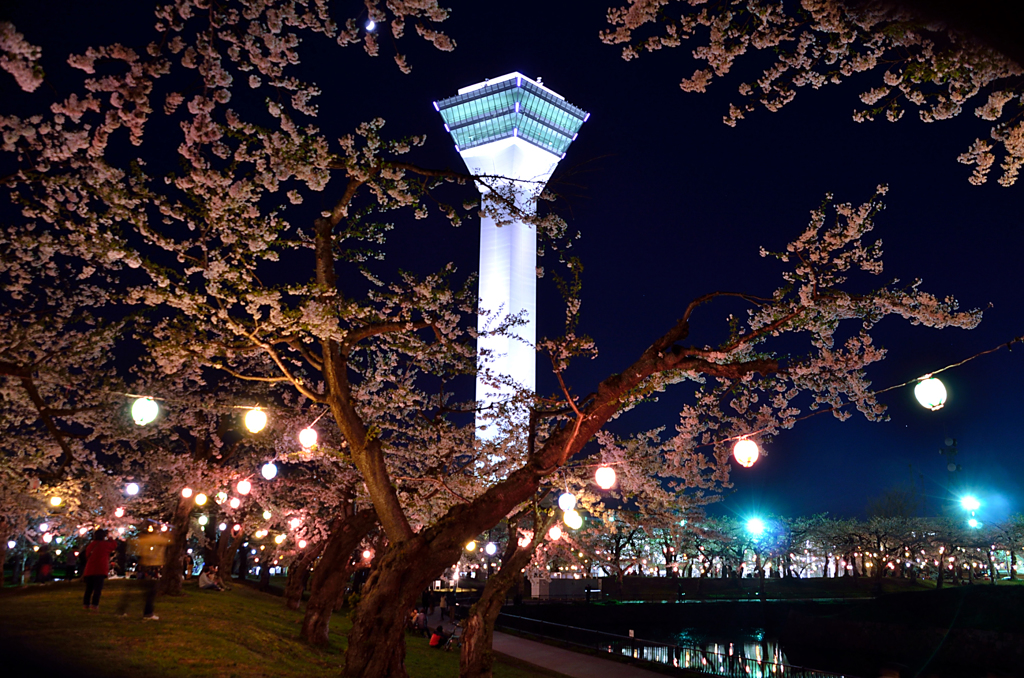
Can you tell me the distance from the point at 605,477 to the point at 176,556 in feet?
48.2

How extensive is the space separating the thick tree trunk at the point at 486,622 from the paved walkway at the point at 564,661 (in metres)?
5.39

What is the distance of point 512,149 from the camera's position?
100375 mm

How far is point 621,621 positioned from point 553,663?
15.6 m

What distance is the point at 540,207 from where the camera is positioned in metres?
11.5

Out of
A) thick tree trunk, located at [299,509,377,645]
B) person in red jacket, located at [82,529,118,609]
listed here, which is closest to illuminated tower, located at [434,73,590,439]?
thick tree trunk, located at [299,509,377,645]

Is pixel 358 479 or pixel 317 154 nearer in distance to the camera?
pixel 317 154

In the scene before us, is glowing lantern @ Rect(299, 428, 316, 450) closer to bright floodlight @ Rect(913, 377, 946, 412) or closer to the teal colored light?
bright floodlight @ Rect(913, 377, 946, 412)

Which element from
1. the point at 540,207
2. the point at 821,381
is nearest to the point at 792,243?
the point at 821,381

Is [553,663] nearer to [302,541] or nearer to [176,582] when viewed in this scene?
[176,582]

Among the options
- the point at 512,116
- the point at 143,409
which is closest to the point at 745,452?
the point at 143,409

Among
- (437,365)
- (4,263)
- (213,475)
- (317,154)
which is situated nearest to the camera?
(317,154)

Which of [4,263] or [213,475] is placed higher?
[4,263]

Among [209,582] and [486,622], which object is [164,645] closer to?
[486,622]

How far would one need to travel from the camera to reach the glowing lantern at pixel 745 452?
11.9 metres
